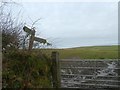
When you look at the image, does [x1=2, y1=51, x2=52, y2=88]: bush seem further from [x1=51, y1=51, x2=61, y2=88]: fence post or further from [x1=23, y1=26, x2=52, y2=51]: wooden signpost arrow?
[x1=51, y1=51, x2=61, y2=88]: fence post

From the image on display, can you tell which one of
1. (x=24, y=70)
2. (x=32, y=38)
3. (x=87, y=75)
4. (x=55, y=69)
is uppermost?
(x=32, y=38)

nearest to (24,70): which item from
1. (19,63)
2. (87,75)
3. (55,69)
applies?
(19,63)

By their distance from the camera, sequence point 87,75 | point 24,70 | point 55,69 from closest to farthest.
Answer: point 24,70 → point 55,69 → point 87,75

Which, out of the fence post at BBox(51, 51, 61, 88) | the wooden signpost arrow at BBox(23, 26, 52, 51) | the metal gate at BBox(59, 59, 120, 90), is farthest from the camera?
the metal gate at BBox(59, 59, 120, 90)

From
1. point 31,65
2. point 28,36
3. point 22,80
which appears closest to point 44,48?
point 28,36

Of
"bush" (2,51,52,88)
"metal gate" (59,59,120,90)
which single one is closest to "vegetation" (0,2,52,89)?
"bush" (2,51,52,88)

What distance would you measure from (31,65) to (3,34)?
44.7 inches

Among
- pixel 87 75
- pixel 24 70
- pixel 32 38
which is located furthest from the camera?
pixel 87 75

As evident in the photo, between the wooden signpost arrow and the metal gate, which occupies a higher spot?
the wooden signpost arrow

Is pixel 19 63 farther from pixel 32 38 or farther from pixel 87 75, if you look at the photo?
pixel 87 75

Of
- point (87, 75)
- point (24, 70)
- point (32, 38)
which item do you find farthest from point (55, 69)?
point (24, 70)

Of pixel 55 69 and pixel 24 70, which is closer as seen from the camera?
pixel 24 70

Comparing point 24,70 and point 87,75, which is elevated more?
point 24,70

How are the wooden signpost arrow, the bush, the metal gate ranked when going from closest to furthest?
the bush, the wooden signpost arrow, the metal gate
